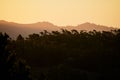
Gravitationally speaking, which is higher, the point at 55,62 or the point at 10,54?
the point at 10,54

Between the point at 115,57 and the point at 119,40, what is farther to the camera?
the point at 119,40

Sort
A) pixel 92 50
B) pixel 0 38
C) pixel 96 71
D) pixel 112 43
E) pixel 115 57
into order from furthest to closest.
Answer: pixel 112 43 < pixel 92 50 < pixel 115 57 < pixel 96 71 < pixel 0 38

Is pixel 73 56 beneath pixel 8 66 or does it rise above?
beneath

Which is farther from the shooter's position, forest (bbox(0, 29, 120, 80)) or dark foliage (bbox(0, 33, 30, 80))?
forest (bbox(0, 29, 120, 80))

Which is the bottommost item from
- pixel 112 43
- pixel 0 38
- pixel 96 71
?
pixel 96 71

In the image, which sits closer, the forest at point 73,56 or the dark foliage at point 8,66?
the dark foliage at point 8,66

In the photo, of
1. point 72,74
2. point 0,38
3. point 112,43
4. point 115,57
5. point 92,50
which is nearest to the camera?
point 0,38

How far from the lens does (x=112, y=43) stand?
6706 cm

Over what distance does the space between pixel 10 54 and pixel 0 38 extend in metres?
1.19

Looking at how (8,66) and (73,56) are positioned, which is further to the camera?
(73,56)

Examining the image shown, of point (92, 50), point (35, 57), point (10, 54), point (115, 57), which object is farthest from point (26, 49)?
point (10, 54)

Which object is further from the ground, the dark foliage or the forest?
the dark foliage

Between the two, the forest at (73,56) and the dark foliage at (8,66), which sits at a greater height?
the dark foliage at (8,66)

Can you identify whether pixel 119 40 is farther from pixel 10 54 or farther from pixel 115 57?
pixel 10 54
